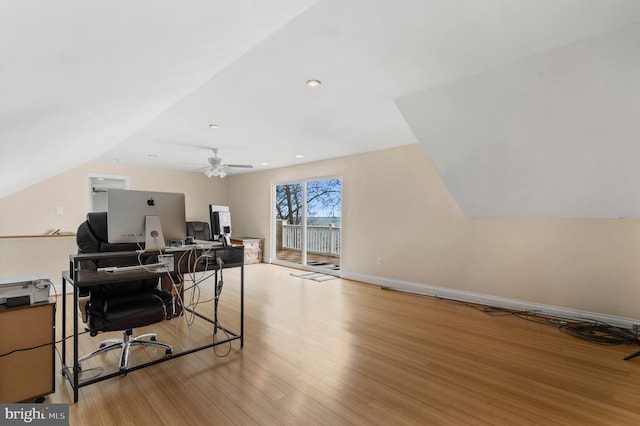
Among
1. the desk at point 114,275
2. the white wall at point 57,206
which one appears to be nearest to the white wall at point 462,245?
the desk at point 114,275

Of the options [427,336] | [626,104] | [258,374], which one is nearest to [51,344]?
[258,374]

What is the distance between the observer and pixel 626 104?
85.4 inches

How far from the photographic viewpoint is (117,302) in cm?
224

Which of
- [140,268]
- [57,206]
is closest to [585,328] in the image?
[140,268]

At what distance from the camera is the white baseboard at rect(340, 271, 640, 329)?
10.7 ft

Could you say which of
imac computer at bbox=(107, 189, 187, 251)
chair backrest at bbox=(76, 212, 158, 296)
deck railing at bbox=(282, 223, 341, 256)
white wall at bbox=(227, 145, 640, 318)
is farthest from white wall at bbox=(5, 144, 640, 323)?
imac computer at bbox=(107, 189, 187, 251)

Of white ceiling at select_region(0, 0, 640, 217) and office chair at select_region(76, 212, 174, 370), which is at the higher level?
white ceiling at select_region(0, 0, 640, 217)

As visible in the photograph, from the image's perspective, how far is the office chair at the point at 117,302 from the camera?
207 cm

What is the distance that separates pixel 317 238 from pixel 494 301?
390cm

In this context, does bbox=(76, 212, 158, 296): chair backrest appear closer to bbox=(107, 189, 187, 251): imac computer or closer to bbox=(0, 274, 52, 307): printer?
bbox=(107, 189, 187, 251): imac computer

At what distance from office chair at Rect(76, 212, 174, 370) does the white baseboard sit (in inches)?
138

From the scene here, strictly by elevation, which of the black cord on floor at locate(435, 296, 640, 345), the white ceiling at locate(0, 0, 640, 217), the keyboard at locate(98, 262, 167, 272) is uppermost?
the white ceiling at locate(0, 0, 640, 217)

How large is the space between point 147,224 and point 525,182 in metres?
3.60

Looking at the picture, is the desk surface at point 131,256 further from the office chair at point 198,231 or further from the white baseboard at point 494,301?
the office chair at point 198,231
